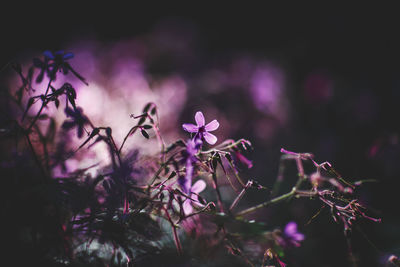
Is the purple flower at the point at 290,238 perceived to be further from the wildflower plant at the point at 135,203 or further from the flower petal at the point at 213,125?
the flower petal at the point at 213,125

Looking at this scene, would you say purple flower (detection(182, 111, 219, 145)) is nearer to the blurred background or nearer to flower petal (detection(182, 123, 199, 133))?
flower petal (detection(182, 123, 199, 133))

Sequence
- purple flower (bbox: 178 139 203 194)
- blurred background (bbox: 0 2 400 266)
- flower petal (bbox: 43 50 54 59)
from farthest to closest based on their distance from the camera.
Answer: blurred background (bbox: 0 2 400 266)
flower petal (bbox: 43 50 54 59)
purple flower (bbox: 178 139 203 194)

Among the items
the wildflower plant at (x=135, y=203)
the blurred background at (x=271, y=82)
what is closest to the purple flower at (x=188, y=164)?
the wildflower plant at (x=135, y=203)

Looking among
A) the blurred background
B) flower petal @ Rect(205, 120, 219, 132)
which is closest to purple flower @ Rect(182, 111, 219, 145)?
flower petal @ Rect(205, 120, 219, 132)

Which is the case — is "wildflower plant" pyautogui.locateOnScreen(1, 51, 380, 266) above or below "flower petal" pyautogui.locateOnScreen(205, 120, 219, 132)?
below

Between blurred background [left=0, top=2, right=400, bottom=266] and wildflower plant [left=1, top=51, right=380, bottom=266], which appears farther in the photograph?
blurred background [left=0, top=2, right=400, bottom=266]

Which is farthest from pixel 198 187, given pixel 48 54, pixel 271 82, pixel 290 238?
pixel 271 82

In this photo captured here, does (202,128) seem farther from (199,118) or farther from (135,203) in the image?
(135,203)

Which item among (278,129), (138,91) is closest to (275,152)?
(278,129)

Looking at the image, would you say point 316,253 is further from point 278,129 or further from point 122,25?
point 122,25
